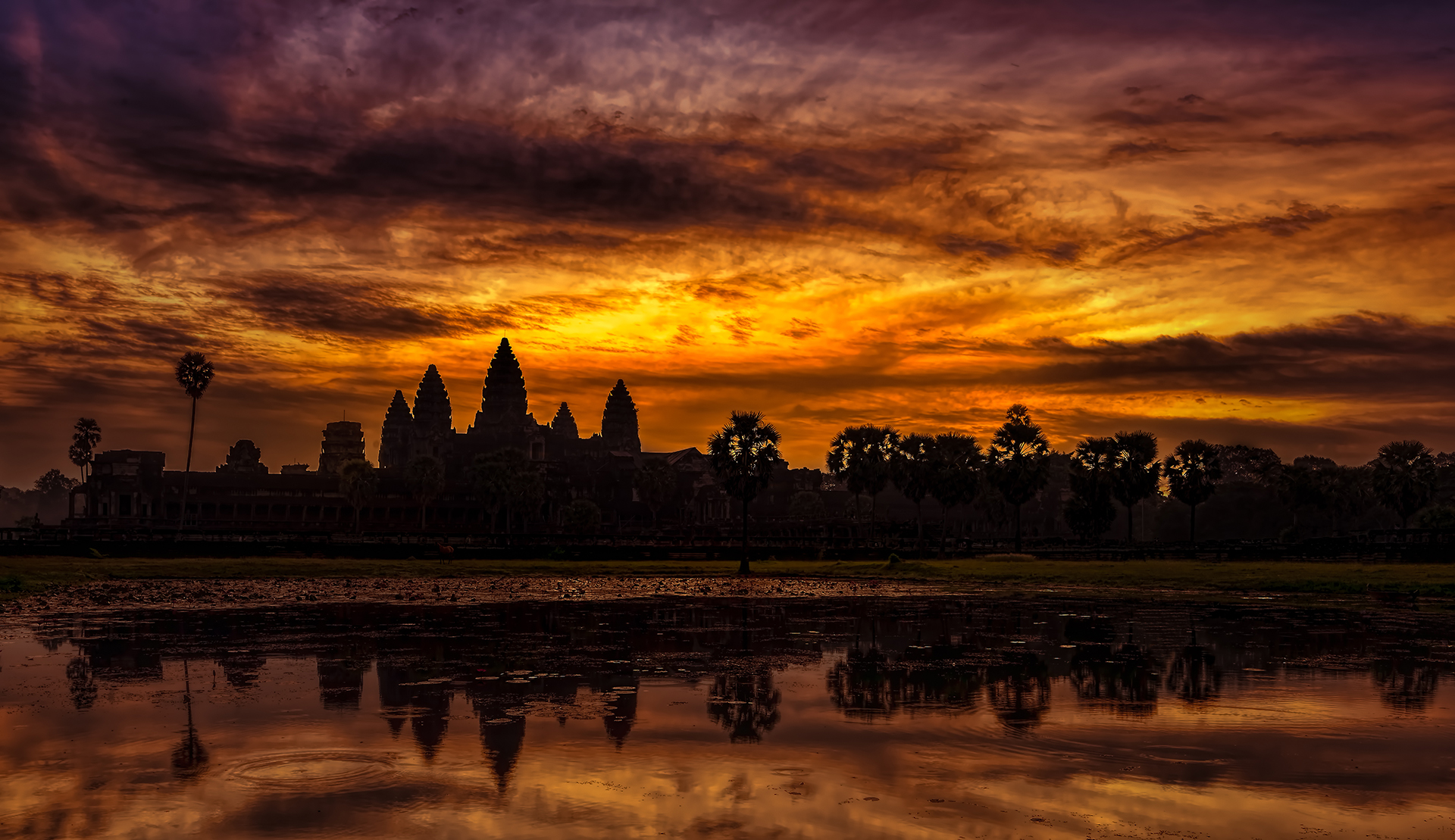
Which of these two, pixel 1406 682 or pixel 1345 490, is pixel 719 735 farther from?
pixel 1345 490

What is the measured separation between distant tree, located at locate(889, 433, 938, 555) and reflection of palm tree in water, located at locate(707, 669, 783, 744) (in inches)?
2849

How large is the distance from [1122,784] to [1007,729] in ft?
10.2

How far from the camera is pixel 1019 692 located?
18.4 m

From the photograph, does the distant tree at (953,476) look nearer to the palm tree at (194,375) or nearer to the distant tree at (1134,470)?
the distant tree at (1134,470)

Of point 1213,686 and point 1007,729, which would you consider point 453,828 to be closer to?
point 1007,729

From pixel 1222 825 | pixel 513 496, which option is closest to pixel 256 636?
pixel 1222 825

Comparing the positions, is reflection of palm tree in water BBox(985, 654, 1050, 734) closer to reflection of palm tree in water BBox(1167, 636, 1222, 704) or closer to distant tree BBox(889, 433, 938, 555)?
reflection of palm tree in water BBox(1167, 636, 1222, 704)

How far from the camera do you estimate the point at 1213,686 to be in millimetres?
19125

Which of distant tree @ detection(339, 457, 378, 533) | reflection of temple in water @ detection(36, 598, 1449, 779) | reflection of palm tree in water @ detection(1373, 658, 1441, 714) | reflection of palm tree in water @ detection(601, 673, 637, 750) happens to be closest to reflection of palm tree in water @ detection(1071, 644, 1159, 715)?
reflection of temple in water @ detection(36, 598, 1449, 779)

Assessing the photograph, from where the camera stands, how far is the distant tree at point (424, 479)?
135875 mm

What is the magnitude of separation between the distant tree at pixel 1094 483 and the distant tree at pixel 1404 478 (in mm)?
23575

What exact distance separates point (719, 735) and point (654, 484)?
→ 12949 cm

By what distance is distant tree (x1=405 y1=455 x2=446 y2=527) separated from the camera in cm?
13588

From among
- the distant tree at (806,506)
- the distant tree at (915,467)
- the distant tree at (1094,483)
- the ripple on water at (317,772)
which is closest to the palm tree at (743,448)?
the distant tree at (915,467)
